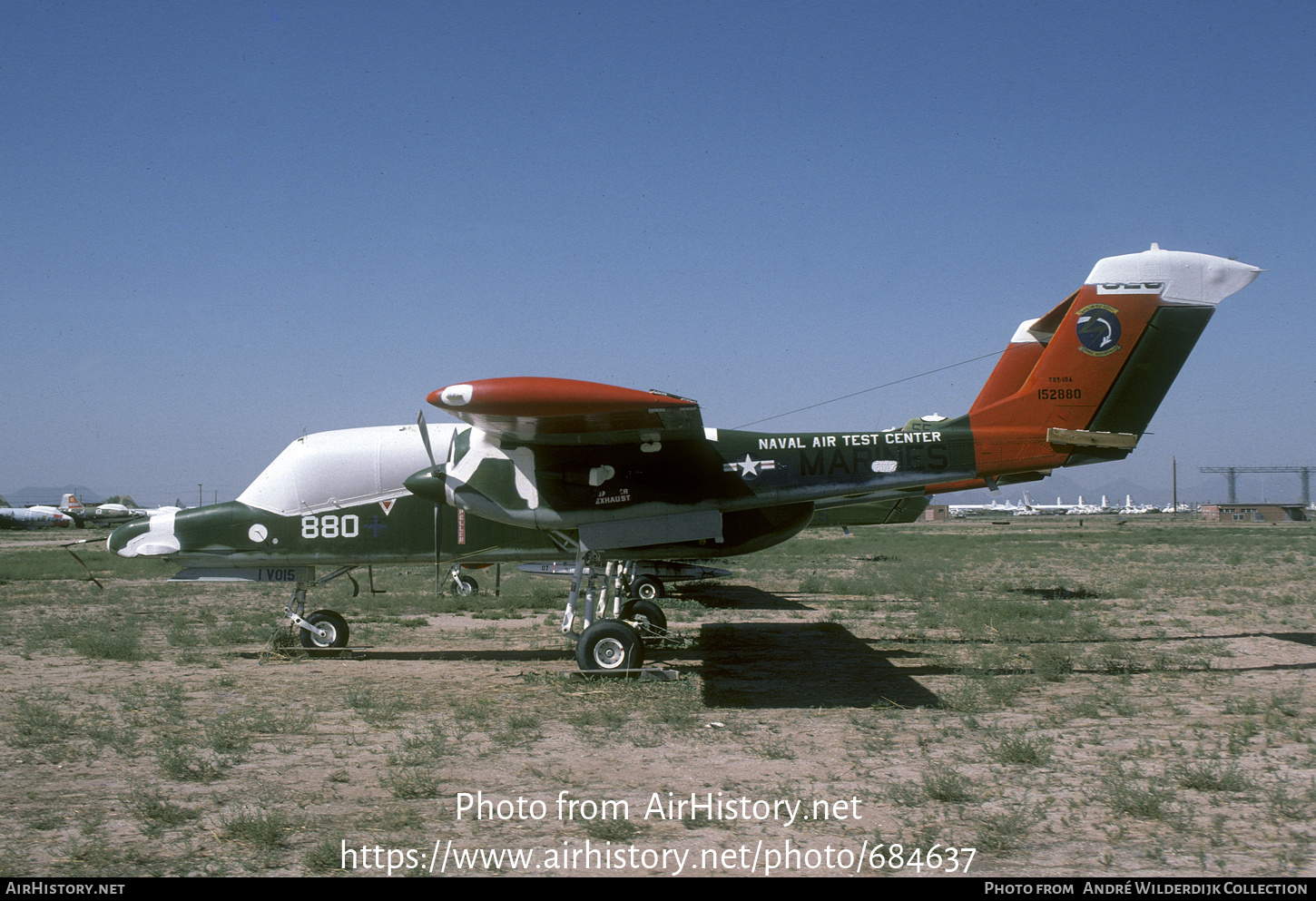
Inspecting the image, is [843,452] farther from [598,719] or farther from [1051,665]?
[598,719]

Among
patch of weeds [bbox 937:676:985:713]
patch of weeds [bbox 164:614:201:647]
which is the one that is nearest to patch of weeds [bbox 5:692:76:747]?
patch of weeds [bbox 164:614:201:647]

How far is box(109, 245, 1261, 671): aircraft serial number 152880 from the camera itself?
10.8 m

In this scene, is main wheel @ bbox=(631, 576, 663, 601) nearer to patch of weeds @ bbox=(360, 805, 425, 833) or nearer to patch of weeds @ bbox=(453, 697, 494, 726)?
patch of weeds @ bbox=(453, 697, 494, 726)

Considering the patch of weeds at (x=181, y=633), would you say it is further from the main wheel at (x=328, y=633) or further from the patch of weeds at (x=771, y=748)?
the patch of weeds at (x=771, y=748)

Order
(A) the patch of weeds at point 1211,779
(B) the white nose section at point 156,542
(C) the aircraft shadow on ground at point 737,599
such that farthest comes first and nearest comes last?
(C) the aircraft shadow on ground at point 737,599
(B) the white nose section at point 156,542
(A) the patch of weeds at point 1211,779

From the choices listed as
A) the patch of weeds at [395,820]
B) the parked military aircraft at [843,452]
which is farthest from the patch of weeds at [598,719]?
the patch of weeds at [395,820]

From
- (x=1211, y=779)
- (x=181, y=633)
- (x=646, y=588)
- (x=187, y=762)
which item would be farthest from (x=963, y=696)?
(x=181, y=633)

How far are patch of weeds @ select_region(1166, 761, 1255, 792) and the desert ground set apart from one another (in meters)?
0.02

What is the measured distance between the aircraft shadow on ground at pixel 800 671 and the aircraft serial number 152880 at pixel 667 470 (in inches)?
59.5

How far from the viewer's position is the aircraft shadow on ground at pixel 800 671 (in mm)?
9281

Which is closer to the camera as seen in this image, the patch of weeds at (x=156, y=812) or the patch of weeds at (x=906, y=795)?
the patch of weeds at (x=156, y=812)

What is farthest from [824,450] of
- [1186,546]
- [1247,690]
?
[1186,546]

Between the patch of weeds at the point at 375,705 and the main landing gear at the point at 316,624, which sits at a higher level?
the main landing gear at the point at 316,624
